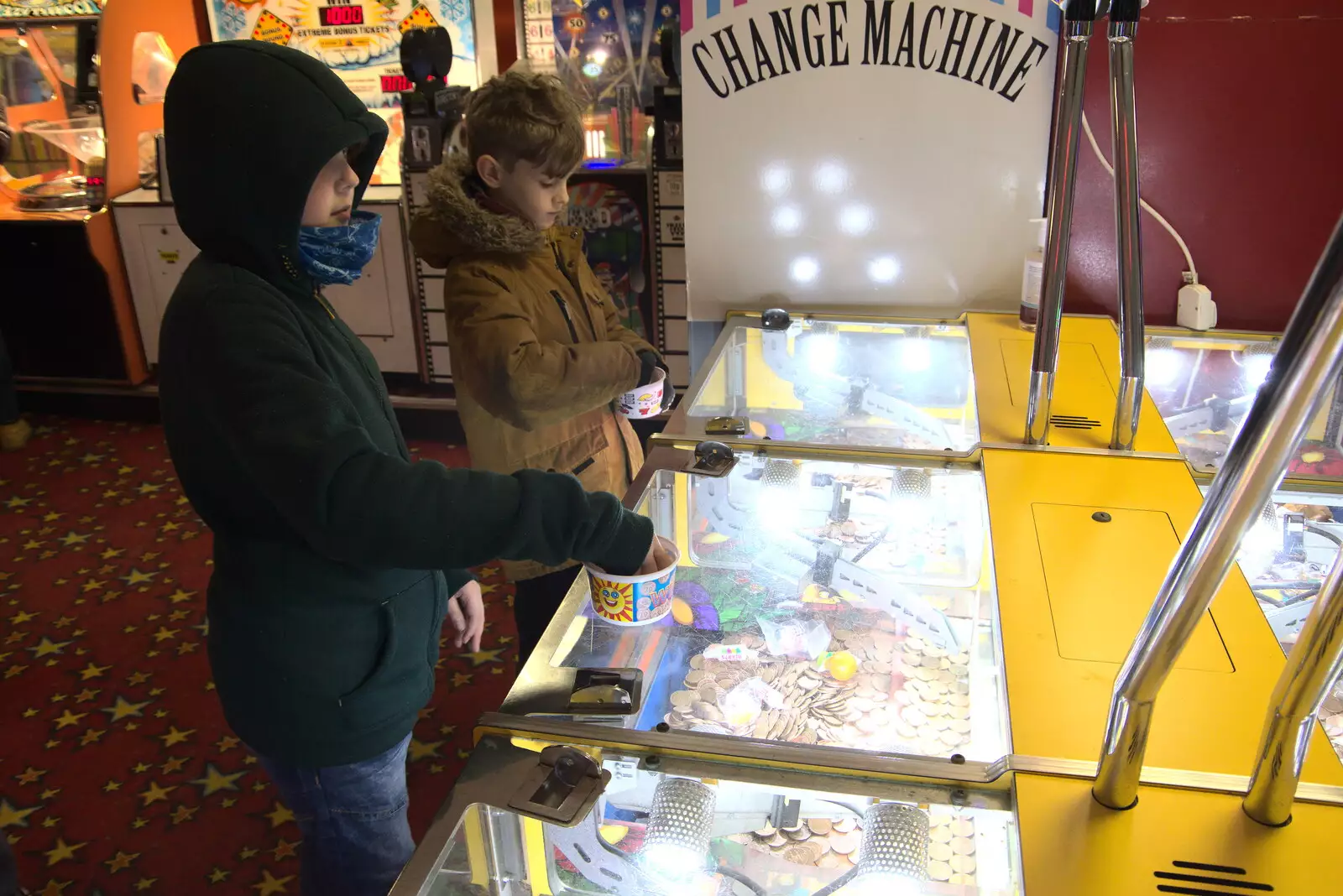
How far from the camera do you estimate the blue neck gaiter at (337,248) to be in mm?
1188

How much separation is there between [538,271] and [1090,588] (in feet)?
3.69

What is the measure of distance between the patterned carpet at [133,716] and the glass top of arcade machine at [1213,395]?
181cm

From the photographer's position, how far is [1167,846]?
2.99 feet

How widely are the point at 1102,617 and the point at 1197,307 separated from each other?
1.46 metres

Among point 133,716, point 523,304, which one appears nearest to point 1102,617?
point 523,304

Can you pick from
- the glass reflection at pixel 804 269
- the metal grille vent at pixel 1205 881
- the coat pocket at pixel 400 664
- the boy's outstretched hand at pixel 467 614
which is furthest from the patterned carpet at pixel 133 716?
the metal grille vent at pixel 1205 881

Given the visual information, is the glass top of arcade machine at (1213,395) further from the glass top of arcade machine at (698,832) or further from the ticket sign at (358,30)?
the ticket sign at (358,30)

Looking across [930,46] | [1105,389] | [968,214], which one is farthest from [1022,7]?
[1105,389]

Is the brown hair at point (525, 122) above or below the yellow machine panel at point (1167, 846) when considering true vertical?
above

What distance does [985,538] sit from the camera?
4.90 ft

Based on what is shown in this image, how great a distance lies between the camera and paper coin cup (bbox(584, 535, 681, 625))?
126cm

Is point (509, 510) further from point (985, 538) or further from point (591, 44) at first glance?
point (591, 44)

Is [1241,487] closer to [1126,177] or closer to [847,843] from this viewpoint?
[847,843]

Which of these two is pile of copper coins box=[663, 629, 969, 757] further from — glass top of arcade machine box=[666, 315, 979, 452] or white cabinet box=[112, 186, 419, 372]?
white cabinet box=[112, 186, 419, 372]
